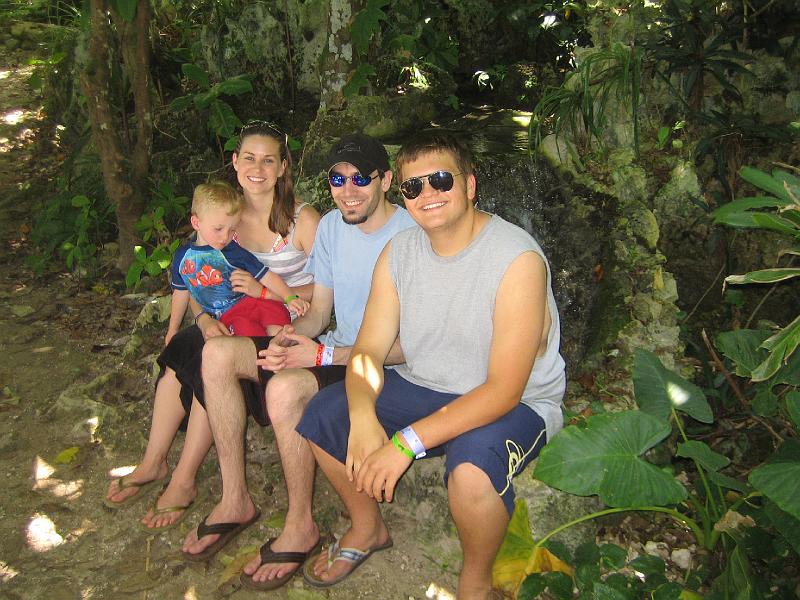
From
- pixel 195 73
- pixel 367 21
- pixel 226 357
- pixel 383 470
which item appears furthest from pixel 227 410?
pixel 195 73

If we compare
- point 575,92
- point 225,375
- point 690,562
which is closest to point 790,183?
point 690,562

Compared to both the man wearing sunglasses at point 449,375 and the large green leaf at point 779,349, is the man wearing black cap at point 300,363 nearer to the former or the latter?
the man wearing sunglasses at point 449,375

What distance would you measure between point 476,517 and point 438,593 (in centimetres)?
65

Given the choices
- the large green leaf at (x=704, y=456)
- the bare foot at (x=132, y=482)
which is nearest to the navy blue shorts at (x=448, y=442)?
the large green leaf at (x=704, y=456)

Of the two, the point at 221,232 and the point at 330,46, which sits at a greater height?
the point at 330,46

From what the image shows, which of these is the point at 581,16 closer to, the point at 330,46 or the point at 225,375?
the point at 330,46

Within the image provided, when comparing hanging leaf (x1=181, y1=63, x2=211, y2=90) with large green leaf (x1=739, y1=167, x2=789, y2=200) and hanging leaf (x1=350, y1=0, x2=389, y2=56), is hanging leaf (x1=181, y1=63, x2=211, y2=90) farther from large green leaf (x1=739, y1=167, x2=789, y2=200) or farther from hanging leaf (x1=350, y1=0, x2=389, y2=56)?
large green leaf (x1=739, y1=167, x2=789, y2=200)

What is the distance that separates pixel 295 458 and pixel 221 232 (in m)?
Result: 1.11

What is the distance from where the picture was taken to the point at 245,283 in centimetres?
330

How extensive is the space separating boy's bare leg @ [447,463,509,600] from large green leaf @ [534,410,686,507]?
0.65 feet

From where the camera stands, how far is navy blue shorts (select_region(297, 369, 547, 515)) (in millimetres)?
2480

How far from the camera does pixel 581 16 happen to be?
6004 mm

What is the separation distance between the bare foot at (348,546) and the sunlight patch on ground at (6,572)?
1331 mm

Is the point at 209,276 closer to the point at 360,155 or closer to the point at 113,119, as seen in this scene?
the point at 360,155
